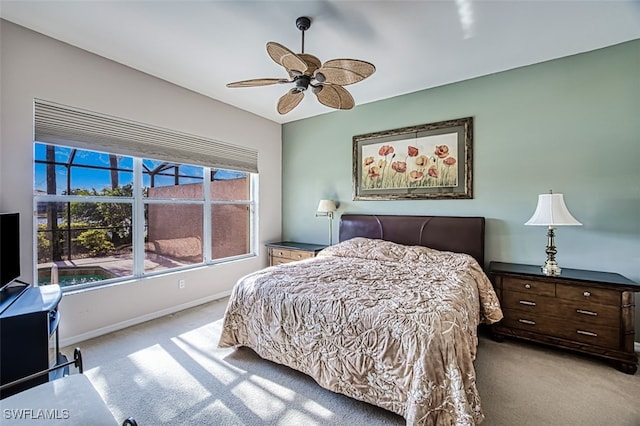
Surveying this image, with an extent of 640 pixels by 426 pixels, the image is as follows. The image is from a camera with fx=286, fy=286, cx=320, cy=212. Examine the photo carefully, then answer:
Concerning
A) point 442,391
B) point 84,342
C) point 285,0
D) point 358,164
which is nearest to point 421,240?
point 358,164

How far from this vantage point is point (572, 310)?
253 centimetres

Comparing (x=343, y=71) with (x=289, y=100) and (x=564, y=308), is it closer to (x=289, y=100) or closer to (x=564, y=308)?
(x=289, y=100)

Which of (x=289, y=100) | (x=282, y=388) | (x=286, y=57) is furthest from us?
(x=289, y=100)

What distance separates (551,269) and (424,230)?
1301mm

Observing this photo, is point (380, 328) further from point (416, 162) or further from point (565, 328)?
point (416, 162)

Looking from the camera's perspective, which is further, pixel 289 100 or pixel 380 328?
pixel 289 100

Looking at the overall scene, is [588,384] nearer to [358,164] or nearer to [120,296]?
[358,164]

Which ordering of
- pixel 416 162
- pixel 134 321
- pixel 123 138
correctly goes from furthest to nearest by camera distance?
pixel 416 162, pixel 134 321, pixel 123 138

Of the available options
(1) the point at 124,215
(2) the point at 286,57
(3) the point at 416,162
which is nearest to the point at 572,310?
(3) the point at 416,162

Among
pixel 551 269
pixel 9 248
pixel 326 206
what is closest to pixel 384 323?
pixel 551 269

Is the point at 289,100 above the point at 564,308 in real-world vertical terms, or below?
above

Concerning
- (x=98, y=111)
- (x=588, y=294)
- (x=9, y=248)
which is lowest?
(x=588, y=294)

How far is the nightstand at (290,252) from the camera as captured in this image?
421 cm

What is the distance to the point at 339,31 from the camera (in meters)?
2.48
